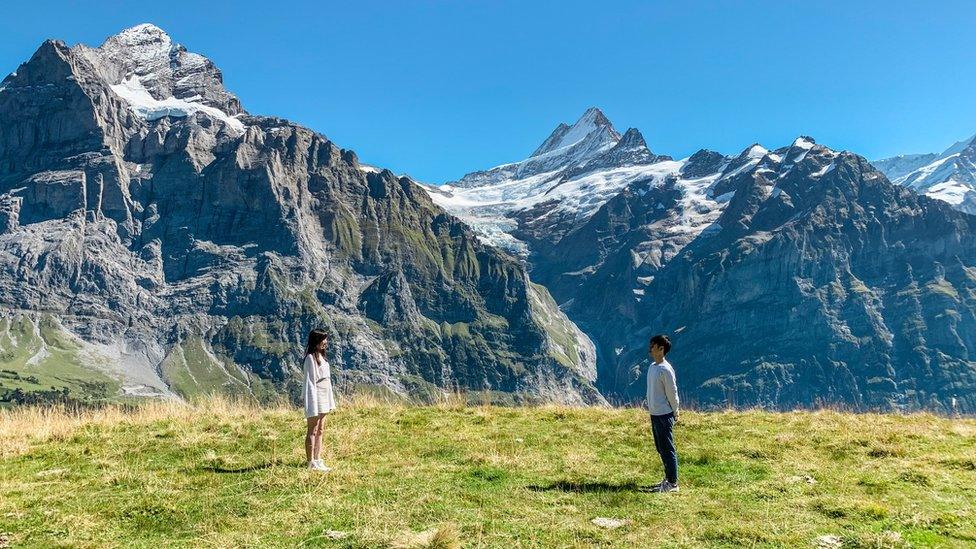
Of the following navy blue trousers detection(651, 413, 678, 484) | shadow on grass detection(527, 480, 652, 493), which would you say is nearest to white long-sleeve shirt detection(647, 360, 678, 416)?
navy blue trousers detection(651, 413, 678, 484)

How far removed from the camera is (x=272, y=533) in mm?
12312

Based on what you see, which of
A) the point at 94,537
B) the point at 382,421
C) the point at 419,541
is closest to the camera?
the point at 419,541

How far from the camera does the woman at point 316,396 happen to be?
58.0 ft

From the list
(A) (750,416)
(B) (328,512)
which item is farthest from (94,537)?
(A) (750,416)

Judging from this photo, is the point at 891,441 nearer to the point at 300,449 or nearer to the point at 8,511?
the point at 300,449

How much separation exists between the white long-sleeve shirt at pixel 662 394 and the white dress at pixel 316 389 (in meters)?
8.69

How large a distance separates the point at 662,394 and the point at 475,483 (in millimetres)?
5351

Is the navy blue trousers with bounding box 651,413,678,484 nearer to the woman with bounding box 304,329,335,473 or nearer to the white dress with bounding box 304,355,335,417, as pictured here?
the woman with bounding box 304,329,335,473

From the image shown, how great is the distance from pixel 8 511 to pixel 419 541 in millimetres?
8837

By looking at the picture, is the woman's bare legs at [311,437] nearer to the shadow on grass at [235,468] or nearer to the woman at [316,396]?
the woman at [316,396]

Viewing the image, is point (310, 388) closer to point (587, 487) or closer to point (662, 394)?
point (587, 487)

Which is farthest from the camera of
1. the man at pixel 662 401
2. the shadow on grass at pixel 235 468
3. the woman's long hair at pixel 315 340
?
the woman's long hair at pixel 315 340

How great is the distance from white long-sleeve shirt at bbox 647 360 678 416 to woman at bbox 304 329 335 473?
8.49m

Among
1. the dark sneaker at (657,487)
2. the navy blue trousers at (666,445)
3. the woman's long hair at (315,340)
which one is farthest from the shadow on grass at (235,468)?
the navy blue trousers at (666,445)
